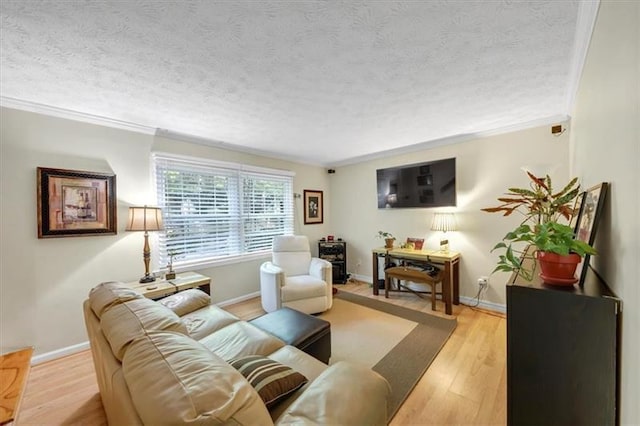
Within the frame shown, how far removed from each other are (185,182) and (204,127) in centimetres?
83

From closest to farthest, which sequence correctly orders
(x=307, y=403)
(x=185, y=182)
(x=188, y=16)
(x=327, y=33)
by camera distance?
(x=307, y=403)
(x=188, y=16)
(x=327, y=33)
(x=185, y=182)

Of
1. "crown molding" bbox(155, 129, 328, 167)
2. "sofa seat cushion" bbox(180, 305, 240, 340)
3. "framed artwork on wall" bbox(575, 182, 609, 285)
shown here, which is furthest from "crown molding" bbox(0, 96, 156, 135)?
"framed artwork on wall" bbox(575, 182, 609, 285)

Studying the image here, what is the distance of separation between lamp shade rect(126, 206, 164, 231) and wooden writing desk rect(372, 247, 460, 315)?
→ 2923mm

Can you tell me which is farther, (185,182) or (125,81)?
(185,182)

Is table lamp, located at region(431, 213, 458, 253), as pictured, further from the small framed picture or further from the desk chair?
the small framed picture

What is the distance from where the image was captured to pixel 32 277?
2141mm

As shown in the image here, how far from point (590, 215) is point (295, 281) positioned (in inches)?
107

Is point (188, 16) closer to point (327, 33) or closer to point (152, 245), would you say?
point (327, 33)

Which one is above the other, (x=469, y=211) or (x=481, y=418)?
(x=469, y=211)

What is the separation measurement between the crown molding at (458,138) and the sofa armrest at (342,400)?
127 inches

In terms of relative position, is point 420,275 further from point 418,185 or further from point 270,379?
point 270,379

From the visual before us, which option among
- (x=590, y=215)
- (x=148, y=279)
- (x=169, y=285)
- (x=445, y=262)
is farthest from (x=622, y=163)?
(x=148, y=279)

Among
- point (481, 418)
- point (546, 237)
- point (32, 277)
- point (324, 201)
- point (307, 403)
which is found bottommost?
point (481, 418)

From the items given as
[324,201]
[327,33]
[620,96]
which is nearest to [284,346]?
[327,33]
